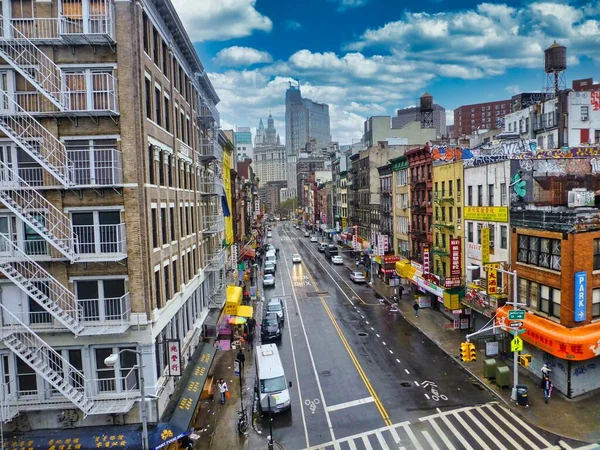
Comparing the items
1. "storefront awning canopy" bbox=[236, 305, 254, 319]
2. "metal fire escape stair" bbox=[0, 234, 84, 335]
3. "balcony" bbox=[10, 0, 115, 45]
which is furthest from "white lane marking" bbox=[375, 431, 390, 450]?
"balcony" bbox=[10, 0, 115, 45]

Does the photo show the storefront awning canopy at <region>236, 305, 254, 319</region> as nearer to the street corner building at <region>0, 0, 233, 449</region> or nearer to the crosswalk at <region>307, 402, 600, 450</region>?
the street corner building at <region>0, 0, 233, 449</region>

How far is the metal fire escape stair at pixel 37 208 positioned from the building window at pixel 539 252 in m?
25.2

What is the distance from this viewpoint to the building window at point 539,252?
87.1ft

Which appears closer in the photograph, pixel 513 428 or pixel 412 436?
pixel 412 436

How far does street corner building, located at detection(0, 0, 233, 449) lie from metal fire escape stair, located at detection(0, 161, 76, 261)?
0.19 ft

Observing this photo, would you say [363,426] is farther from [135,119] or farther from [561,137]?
[561,137]

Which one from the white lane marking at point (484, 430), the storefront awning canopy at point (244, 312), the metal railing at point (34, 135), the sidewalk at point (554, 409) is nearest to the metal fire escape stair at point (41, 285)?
the metal railing at point (34, 135)

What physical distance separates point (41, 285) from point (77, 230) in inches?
119

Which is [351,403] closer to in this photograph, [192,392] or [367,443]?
[367,443]

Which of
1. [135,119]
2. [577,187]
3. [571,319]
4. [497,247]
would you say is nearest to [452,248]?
[497,247]

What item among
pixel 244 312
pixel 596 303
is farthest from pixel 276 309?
pixel 596 303

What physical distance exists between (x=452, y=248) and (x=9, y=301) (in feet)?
107

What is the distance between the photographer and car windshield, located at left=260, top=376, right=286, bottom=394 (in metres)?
25.6

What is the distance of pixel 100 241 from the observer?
65.8 ft
